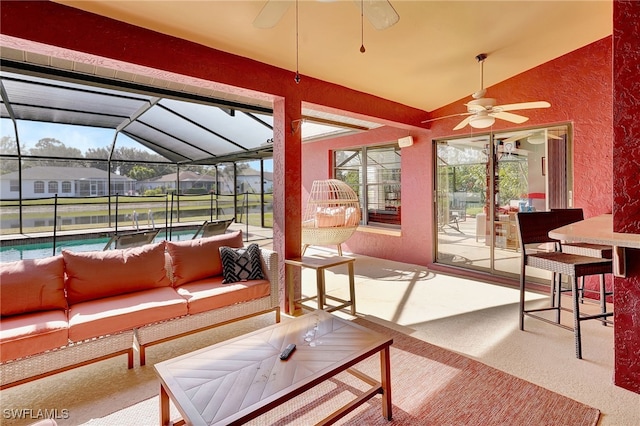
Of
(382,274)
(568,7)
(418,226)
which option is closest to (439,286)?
(382,274)

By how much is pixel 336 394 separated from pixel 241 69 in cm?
297

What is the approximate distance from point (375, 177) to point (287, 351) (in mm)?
5335

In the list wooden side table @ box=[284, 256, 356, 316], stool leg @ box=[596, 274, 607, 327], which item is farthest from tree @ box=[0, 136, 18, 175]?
stool leg @ box=[596, 274, 607, 327]

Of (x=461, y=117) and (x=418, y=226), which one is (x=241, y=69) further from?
(x=418, y=226)

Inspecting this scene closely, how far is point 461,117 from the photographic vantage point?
505cm

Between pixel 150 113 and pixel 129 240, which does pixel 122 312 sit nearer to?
pixel 129 240

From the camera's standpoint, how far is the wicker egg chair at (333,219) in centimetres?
515

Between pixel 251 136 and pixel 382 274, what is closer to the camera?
pixel 382 274

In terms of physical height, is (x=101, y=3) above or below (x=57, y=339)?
Result: above

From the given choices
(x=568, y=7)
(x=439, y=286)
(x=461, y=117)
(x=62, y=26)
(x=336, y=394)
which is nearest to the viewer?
(x=336, y=394)

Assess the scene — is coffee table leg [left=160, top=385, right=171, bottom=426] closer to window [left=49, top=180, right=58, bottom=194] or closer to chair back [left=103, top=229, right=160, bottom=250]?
chair back [left=103, top=229, right=160, bottom=250]

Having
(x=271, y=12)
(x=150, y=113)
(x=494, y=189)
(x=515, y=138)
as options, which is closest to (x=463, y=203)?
(x=494, y=189)

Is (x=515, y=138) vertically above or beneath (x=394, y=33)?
beneath

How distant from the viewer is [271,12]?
201 cm
